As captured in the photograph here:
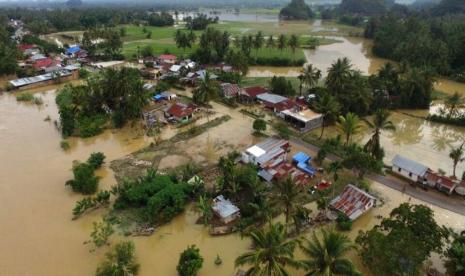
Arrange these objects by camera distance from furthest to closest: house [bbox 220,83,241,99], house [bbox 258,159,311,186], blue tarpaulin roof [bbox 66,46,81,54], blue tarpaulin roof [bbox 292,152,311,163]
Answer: blue tarpaulin roof [bbox 66,46,81,54] < house [bbox 220,83,241,99] < blue tarpaulin roof [bbox 292,152,311,163] < house [bbox 258,159,311,186]

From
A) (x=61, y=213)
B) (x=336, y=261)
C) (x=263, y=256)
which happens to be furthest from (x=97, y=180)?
(x=336, y=261)

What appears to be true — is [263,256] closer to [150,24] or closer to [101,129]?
[101,129]

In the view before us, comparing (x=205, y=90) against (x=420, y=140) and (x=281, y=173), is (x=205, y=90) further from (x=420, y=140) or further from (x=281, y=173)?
(x=420, y=140)

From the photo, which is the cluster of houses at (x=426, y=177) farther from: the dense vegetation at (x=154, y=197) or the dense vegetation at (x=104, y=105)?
the dense vegetation at (x=104, y=105)

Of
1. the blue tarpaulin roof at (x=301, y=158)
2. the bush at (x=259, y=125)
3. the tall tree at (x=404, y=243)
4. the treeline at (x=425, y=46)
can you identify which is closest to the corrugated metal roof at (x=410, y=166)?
the blue tarpaulin roof at (x=301, y=158)

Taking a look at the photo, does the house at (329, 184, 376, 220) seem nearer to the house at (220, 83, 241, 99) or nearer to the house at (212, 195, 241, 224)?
the house at (212, 195, 241, 224)

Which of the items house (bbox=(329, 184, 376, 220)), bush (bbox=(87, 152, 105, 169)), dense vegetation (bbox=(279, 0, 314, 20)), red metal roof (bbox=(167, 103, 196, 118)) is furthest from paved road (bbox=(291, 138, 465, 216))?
dense vegetation (bbox=(279, 0, 314, 20))
